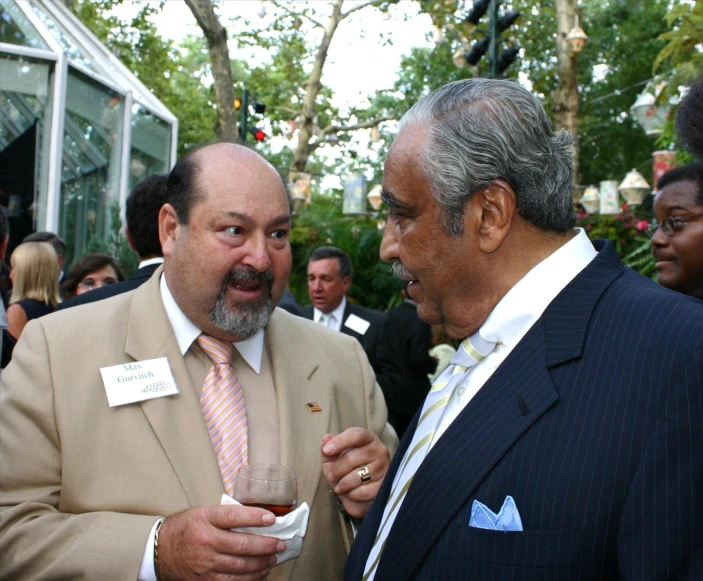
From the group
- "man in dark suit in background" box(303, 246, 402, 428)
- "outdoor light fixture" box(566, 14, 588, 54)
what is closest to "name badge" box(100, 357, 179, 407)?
"man in dark suit in background" box(303, 246, 402, 428)

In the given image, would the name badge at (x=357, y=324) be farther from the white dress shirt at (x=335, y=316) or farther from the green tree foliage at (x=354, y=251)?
the green tree foliage at (x=354, y=251)

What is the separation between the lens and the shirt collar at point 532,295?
1870 millimetres

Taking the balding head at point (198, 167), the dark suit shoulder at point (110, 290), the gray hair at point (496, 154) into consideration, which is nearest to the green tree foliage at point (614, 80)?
the dark suit shoulder at point (110, 290)

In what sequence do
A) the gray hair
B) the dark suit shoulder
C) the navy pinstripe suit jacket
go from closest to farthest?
1. the navy pinstripe suit jacket
2. the gray hair
3. the dark suit shoulder

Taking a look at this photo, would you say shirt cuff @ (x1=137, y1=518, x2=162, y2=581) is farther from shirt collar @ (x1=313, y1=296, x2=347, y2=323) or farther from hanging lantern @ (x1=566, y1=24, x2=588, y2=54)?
hanging lantern @ (x1=566, y1=24, x2=588, y2=54)

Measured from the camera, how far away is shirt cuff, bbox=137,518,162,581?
7.40ft

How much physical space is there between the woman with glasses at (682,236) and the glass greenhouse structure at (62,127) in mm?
6934

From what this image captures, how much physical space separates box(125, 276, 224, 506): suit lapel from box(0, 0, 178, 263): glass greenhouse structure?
23.0 feet

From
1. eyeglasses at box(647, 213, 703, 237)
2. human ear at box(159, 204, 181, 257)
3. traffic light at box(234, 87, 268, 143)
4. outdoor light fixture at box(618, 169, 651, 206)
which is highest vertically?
traffic light at box(234, 87, 268, 143)

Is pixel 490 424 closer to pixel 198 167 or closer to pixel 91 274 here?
pixel 198 167

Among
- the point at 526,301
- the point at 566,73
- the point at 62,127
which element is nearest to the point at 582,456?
the point at 526,301

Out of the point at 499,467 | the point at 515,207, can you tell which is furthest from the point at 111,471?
the point at 515,207

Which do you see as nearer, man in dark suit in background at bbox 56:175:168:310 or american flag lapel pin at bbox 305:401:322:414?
american flag lapel pin at bbox 305:401:322:414

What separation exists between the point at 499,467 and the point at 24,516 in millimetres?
1448
